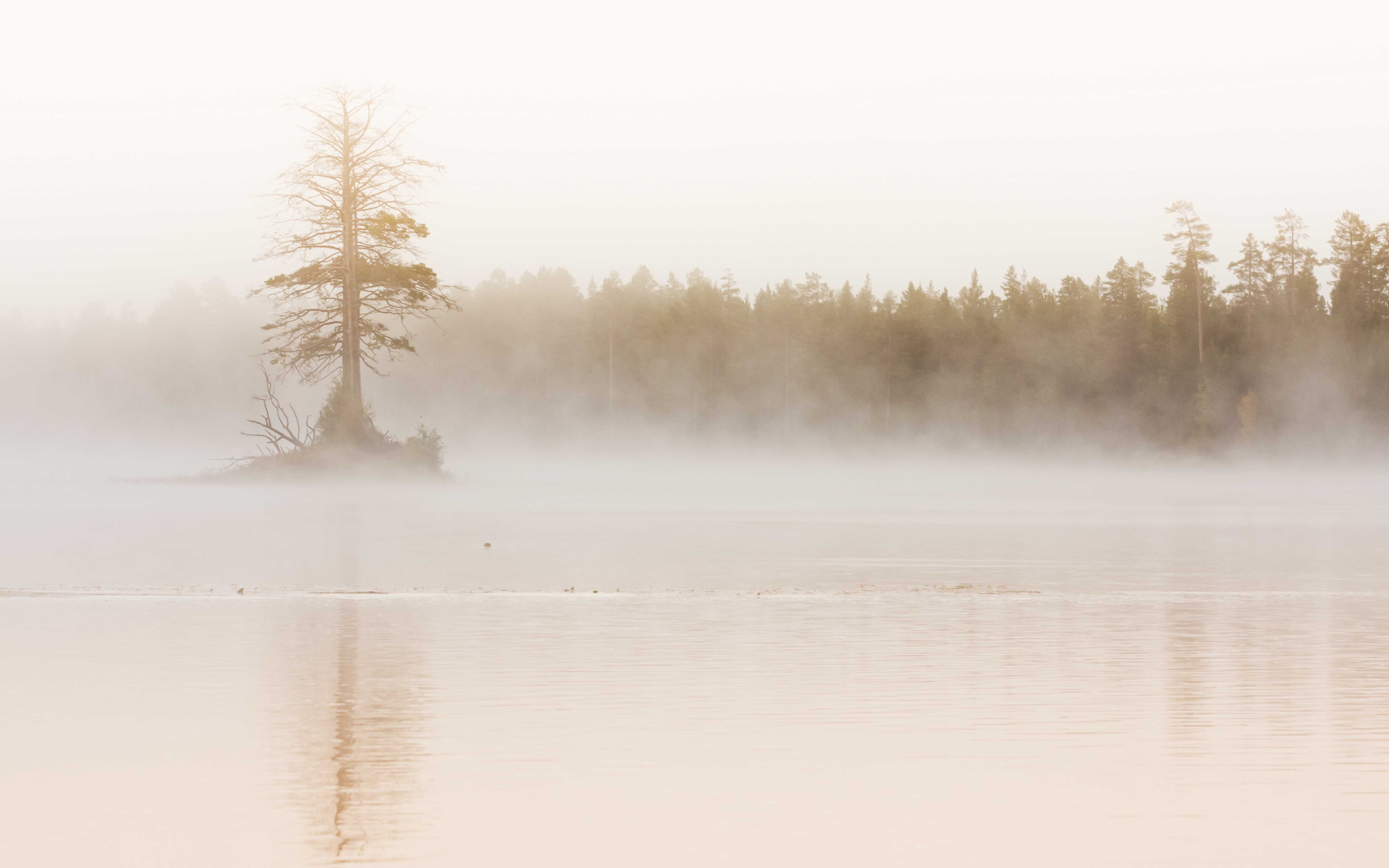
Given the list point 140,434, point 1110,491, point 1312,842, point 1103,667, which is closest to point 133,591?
point 1103,667

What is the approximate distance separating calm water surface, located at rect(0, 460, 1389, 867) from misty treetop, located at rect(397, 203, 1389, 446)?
354 feet

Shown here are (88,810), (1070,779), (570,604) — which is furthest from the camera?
(570,604)

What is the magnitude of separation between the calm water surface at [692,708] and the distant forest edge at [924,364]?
108 meters

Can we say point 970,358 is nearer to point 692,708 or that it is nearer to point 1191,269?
point 1191,269

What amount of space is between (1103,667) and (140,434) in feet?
562

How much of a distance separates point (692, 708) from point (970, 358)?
144213 millimetres

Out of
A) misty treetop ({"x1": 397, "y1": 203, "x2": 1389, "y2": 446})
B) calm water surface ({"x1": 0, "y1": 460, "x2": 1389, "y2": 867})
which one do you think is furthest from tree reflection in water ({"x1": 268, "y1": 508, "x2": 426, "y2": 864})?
misty treetop ({"x1": 397, "y1": 203, "x2": 1389, "y2": 446})

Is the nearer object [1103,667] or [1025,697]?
[1025,697]

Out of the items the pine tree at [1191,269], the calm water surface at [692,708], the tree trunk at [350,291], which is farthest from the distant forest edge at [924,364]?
the calm water surface at [692,708]

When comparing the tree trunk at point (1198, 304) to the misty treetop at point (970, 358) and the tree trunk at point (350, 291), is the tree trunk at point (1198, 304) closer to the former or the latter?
the misty treetop at point (970, 358)

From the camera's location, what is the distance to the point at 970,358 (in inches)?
6038

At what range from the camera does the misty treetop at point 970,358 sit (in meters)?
131

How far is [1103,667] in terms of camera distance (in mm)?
13828

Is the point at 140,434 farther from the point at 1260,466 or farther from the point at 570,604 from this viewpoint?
the point at 570,604
